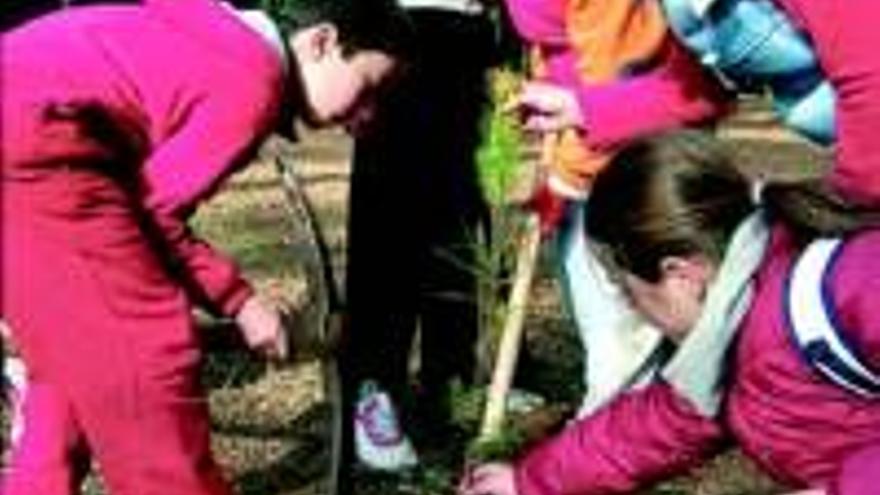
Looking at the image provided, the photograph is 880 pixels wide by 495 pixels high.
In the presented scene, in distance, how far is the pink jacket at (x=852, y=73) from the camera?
12.2 feet

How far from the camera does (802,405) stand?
3.62 m

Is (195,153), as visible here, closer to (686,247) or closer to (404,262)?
(686,247)

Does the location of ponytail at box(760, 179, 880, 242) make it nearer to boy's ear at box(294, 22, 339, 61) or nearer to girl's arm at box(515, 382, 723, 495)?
girl's arm at box(515, 382, 723, 495)

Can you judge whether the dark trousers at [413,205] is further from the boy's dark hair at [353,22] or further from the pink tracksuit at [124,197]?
the pink tracksuit at [124,197]

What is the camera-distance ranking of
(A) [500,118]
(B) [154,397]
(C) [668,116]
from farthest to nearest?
(A) [500,118]
(C) [668,116]
(B) [154,397]

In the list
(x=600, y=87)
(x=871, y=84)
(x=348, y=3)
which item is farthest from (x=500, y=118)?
(x=871, y=84)

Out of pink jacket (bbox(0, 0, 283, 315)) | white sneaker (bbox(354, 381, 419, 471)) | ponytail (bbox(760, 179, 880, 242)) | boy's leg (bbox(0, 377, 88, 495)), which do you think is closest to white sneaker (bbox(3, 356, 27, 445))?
boy's leg (bbox(0, 377, 88, 495))

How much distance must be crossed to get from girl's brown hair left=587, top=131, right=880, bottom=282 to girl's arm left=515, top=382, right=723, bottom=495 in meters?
0.29

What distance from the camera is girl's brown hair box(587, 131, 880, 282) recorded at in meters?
3.59

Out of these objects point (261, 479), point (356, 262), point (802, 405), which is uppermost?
point (802, 405)

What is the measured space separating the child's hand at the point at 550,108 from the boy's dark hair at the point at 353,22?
453 millimetres

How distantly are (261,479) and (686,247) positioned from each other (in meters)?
1.80

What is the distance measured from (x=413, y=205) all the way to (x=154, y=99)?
5.05 feet

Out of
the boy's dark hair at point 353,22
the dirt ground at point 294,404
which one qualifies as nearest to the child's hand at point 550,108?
the boy's dark hair at point 353,22
